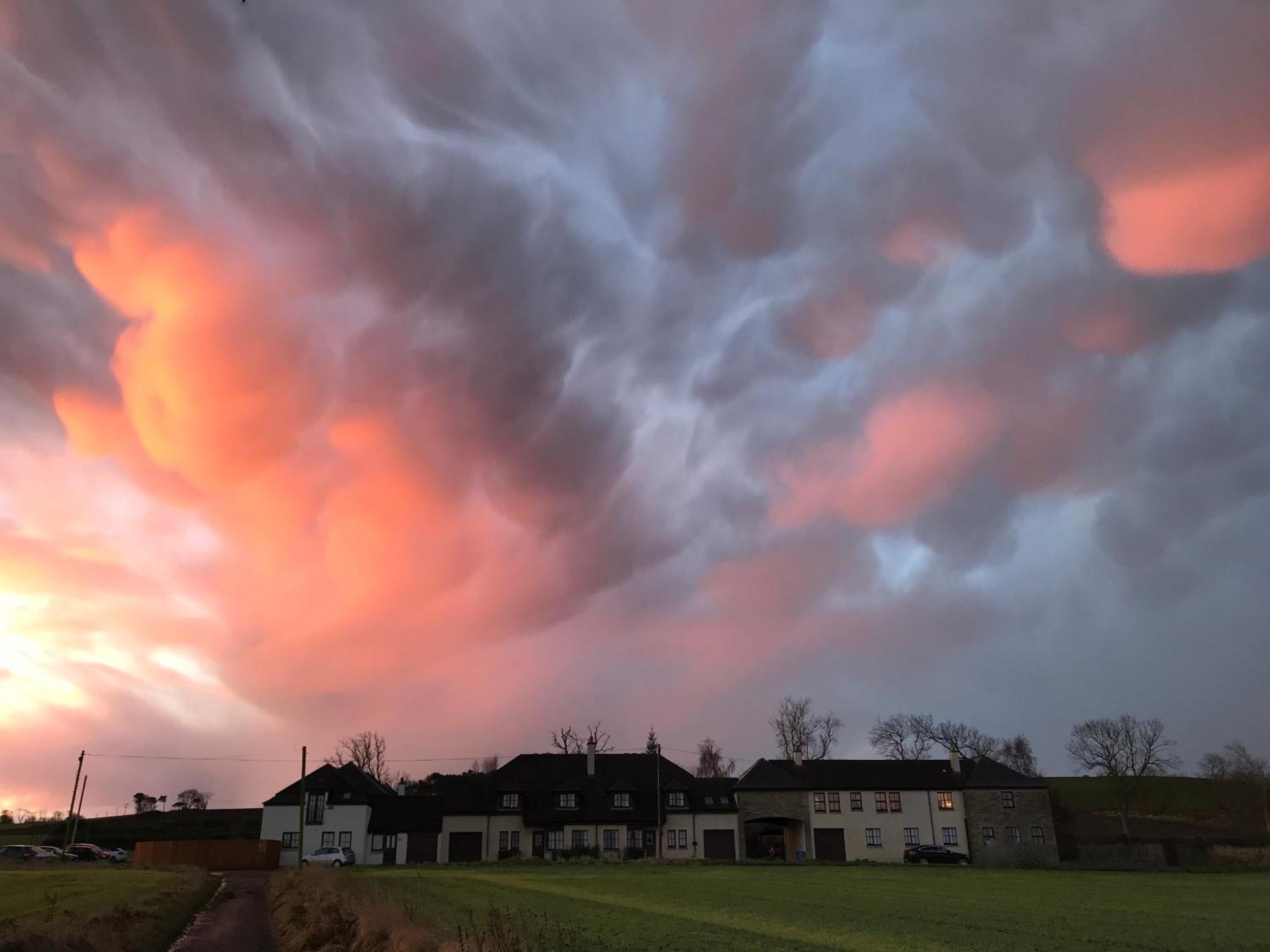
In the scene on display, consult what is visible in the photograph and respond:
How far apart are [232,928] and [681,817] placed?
60542mm

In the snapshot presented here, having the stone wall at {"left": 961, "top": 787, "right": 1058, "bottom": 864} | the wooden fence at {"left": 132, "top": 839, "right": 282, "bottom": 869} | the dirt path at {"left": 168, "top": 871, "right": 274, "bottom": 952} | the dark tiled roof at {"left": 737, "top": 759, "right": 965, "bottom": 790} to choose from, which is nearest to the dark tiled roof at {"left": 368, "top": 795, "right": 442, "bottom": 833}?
the wooden fence at {"left": 132, "top": 839, "right": 282, "bottom": 869}

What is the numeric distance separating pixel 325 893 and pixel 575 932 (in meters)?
9.14

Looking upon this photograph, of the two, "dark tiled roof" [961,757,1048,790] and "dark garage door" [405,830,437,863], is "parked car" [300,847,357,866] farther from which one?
"dark tiled roof" [961,757,1048,790]

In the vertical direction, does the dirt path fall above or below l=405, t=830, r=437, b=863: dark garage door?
below

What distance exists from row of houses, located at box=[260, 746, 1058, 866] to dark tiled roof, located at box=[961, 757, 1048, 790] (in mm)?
120

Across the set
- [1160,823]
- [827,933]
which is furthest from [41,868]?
[1160,823]

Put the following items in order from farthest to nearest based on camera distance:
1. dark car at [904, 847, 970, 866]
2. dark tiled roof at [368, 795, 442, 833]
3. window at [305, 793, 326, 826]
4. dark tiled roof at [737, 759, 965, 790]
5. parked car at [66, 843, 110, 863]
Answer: dark tiled roof at [737, 759, 965, 790], window at [305, 793, 326, 826], dark tiled roof at [368, 795, 442, 833], parked car at [66, 843, 110, 863], dark car at [904, 847, 970, 866]

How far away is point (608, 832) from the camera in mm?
83312

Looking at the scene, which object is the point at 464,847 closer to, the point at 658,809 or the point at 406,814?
the point at 406,814

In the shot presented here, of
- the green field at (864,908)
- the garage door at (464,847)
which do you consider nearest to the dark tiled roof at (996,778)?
the green field at (864,908)

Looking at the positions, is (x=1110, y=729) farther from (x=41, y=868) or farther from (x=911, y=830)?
(x=41, y=868)

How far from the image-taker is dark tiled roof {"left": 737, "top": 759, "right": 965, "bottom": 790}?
280 feet

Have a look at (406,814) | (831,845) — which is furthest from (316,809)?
(831,845)

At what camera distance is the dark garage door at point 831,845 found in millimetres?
82125
